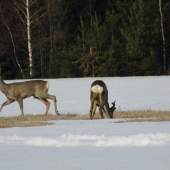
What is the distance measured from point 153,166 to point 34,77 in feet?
54.1

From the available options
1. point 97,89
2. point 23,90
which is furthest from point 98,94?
point 23,90

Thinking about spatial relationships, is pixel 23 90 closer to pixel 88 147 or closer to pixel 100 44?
pixel 88 147

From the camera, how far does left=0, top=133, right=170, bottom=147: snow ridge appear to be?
5.42 metres

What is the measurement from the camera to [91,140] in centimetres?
579

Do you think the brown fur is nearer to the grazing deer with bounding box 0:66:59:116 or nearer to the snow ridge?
the grazing deer with bounding box 0:66:59:116

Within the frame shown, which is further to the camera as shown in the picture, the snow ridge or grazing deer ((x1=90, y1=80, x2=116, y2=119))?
grazing deer ((x1=90, y1=80, x2=116, y2=119))

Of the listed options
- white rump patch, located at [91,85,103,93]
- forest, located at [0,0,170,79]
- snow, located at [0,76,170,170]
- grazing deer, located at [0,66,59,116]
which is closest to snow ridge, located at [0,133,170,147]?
snow, located at [0,76,170,170]

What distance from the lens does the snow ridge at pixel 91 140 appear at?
542 cm

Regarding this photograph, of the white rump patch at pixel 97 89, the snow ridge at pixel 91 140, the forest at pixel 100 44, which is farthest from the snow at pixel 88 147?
the forest at pixel 100 44

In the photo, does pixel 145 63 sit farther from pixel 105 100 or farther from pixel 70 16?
pixel 105 100

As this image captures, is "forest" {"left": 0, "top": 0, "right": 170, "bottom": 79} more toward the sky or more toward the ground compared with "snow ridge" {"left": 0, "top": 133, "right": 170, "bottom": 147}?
more toward the sky

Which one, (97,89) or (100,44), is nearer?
(97,89)

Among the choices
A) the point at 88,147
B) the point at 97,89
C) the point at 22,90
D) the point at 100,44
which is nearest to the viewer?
the point at 88,147

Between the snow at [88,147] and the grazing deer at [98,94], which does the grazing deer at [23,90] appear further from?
the snow at [88,147]
